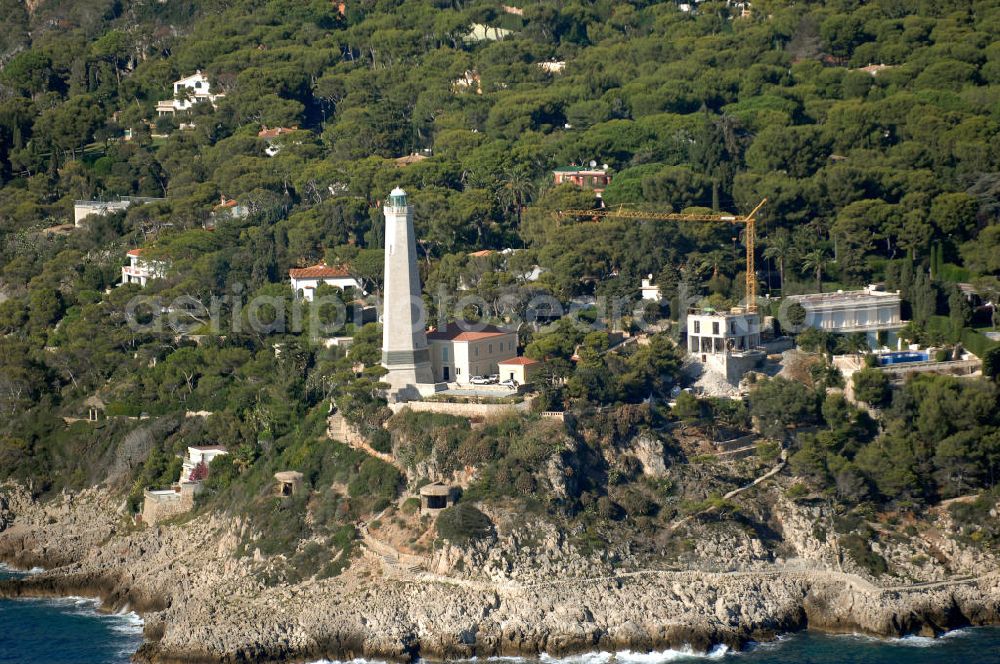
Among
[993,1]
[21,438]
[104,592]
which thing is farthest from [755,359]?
[993,1]

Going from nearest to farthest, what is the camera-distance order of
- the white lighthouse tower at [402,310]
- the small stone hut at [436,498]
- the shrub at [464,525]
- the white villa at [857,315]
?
the shrub at [464,525] → the small stone hut at [436,498] → the white lighthouse tower at [402,310] → the white villa at [857,315]

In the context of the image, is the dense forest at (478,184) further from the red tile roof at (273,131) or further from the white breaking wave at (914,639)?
the white breaking wave at (914,639)

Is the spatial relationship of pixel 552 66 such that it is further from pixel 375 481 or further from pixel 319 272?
pixel 375 481

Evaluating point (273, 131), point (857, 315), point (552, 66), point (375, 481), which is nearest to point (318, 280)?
point (375, 481)

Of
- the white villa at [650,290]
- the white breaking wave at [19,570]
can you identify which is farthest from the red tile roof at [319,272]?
the white breaking wave at [19,570]

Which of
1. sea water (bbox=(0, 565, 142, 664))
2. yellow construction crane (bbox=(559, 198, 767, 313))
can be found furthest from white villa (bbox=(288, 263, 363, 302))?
sea water (bbox=(0, 565, 142, 664))

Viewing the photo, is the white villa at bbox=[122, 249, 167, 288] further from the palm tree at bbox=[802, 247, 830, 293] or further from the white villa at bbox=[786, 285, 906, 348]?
the white villa at bbox=[786, 285, 906, 348]
